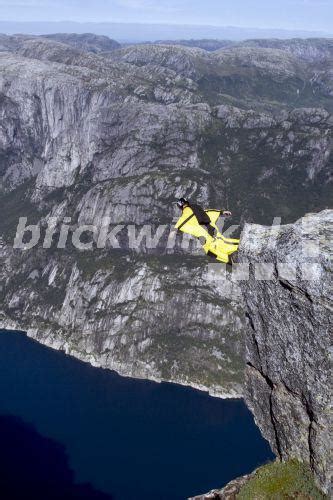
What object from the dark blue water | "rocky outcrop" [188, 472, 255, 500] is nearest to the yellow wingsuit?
"rocky outcrop" [188, 472, 255, 500]

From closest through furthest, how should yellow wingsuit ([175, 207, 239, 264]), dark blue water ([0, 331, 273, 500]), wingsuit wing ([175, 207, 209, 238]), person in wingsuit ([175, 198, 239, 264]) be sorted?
yellow wingsuit ([175, 207, 239, 264]) < person in wingsuit ([175, 198, 239, 264]) < wingsuit wing ([175, 207, 209, 238]) < dark blue water ([0, 331, 273, 500])

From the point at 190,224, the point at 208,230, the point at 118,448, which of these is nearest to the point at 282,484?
the point at 208,230

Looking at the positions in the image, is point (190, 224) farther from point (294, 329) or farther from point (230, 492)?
point (230, 492)

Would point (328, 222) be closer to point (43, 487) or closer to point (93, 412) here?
point (43, 487)

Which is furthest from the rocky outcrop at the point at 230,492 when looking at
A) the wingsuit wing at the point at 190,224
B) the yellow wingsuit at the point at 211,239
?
the wingsuit wing at the point at 190,224

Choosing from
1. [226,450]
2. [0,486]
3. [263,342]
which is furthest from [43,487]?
[263,342]

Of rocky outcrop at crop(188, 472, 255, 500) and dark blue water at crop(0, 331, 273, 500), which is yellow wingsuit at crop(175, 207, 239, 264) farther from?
dark blue water at crop(0, 331, 273, 500)
